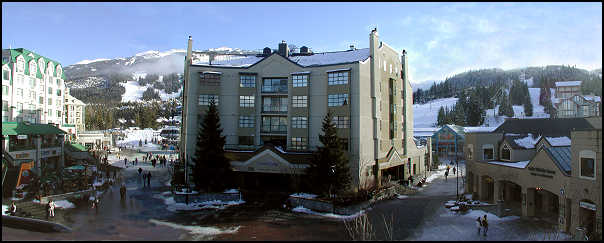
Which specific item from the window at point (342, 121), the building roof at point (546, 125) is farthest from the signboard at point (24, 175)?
the building roof at point (546, 125)

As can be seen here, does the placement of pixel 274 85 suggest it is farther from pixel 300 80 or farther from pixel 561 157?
pixel 561 157

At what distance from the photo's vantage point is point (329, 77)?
39.4 m

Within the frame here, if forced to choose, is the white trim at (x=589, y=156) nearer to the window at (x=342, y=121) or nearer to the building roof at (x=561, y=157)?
the building roof at (x=561, y=157)

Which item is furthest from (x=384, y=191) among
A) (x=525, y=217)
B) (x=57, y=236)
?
(x=57, y=236)

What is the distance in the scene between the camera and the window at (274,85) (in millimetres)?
41875

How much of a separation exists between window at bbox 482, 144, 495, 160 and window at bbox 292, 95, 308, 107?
20.0 metres

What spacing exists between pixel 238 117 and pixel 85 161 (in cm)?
2936

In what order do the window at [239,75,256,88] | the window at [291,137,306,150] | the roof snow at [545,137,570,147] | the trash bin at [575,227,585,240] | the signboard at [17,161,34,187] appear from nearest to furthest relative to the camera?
the trash bin at [575,227,585,240], the roof snow at [545,137,570,147], the signboard at [17,161,34,187], the window at [291,137,306,150], the window at [239,75,256,88]

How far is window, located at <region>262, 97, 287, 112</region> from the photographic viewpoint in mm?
42062

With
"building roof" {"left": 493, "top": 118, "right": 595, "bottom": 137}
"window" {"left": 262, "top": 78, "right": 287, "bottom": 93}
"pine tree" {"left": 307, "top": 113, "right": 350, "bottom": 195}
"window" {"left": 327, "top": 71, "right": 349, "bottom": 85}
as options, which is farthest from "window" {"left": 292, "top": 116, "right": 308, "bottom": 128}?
"building roof" {"left": 493, "top": 118, "right": 595, "bottom": 137}

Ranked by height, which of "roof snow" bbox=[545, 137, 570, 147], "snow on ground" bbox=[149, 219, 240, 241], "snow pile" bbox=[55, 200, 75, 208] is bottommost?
"snow on ground" bbox=[149, 219, 240, 241]

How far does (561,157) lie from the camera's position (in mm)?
26719

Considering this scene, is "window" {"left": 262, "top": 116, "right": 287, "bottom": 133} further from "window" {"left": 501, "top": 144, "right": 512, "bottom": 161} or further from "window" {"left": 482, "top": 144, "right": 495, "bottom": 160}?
"window" {"left": 501, "top": 144, "right": 512, "bottom": 161}

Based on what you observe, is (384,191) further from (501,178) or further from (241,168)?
(241,168)
